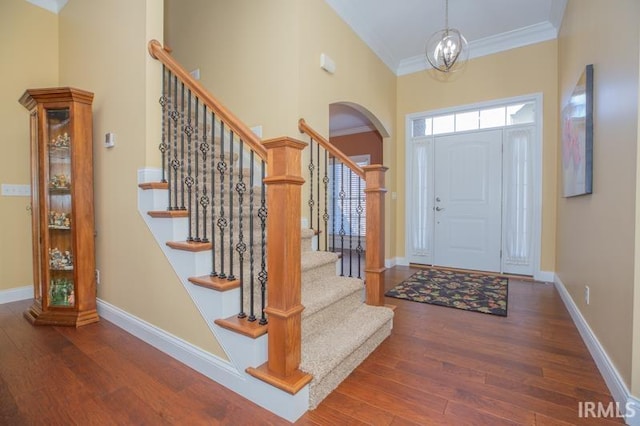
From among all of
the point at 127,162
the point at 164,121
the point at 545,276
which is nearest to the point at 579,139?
the point at 545,276

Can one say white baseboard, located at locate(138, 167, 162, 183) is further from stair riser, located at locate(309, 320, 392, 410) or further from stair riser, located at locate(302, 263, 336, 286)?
stair riser, located at locate(309, 320, 392, 410)

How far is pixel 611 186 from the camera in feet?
5.76

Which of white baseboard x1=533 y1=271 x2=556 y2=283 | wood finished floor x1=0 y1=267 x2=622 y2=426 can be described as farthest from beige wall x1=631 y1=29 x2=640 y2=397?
white baseboard x1=533 y1=271 x2=556 y2=283

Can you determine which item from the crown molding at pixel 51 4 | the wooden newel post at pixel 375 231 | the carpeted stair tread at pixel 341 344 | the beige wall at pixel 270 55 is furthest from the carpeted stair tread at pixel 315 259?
the crown molding at pixel 51 4

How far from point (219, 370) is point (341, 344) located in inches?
28.2

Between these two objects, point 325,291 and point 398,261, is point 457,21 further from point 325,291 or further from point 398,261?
point 325,291

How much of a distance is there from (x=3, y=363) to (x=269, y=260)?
6.29 ft

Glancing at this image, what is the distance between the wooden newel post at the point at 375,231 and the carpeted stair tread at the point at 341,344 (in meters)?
0.16

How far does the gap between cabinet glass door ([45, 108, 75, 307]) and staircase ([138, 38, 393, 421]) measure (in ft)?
3.35

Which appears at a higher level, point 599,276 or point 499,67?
point 499,67

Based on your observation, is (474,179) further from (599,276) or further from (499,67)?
(599,276)

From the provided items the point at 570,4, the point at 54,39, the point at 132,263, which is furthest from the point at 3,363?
the point at 570,4

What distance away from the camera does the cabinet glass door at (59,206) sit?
8.60 feet

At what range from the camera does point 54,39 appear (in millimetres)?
3326
